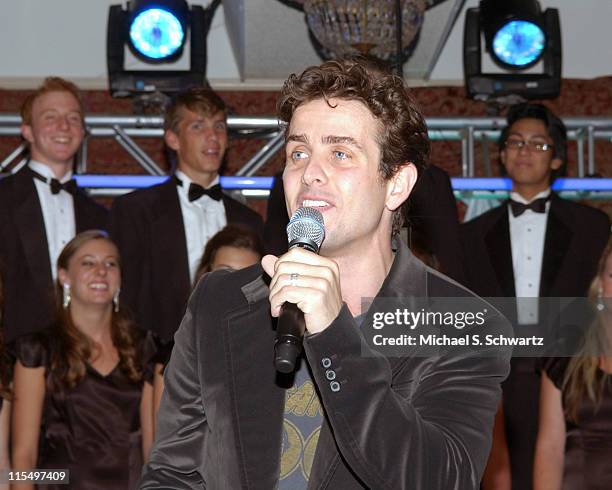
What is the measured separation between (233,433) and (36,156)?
3142 mm

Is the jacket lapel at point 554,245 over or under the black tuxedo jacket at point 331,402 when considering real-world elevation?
over

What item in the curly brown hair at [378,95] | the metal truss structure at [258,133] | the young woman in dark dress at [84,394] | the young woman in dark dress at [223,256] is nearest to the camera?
the curly brown hair at [378,95]

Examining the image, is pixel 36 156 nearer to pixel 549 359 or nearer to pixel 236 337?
pixel 549 359

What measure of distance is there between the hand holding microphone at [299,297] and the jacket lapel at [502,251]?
302 centimetres

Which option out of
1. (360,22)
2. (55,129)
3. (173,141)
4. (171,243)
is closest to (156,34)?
(173,141)

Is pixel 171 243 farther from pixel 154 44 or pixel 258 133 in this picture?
pixel 154 44

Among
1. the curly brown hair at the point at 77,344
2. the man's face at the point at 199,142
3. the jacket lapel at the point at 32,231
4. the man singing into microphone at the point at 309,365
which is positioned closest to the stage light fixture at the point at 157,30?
the man's face at the point at 199,142

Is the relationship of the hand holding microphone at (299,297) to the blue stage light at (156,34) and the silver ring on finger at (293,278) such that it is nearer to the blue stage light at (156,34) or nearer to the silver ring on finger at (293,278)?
the silver ring on finger at (293,278)

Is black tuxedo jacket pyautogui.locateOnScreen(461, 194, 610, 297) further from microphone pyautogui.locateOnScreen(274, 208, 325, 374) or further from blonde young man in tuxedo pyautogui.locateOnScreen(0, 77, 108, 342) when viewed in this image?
microphone pyautogui.locateOnScreen(274, 208, 325, 374)

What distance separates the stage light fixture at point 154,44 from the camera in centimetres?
509

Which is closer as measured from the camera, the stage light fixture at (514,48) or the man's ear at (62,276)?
the man's ear at (62,276)

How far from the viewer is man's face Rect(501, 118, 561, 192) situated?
484 centimetres

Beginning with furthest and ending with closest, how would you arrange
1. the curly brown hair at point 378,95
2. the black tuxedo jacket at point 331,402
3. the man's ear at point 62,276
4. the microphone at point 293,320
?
the man's ear at point 62,276 < the curly brown hair at point 378,95 < the black tuxedo jacket at point 331,402 < the microphone at point 293,320

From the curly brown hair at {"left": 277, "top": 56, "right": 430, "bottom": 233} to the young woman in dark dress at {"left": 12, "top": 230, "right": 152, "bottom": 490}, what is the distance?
89.0 inches
